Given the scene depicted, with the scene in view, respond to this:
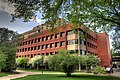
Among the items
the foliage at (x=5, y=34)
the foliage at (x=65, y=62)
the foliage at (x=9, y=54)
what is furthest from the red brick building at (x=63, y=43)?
the foliage at (x=65, y=62)

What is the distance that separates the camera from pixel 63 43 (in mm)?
60594

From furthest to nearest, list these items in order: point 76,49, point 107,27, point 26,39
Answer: point 26,39, point 76,49, point 107,27

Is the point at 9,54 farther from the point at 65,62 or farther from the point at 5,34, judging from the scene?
the point at 65,62

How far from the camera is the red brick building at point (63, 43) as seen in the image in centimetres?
5712

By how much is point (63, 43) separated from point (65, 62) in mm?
32394

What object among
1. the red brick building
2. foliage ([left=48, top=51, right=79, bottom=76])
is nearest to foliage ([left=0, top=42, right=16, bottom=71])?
foliage ([left=48, top=51, right=79, bottom=76])

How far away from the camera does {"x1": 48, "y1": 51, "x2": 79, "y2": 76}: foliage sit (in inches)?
1112

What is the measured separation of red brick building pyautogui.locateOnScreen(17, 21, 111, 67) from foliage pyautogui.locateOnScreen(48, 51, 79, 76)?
25686mm

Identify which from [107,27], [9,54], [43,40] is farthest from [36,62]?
[107,27]

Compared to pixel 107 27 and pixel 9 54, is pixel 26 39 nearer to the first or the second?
pixel 9 54

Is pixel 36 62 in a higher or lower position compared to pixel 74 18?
lower

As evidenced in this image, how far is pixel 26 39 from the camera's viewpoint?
268 ft

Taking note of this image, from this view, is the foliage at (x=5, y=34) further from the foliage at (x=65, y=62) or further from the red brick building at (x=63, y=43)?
the red brick building at (x=63, y=43)

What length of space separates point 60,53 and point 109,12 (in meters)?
11.7
